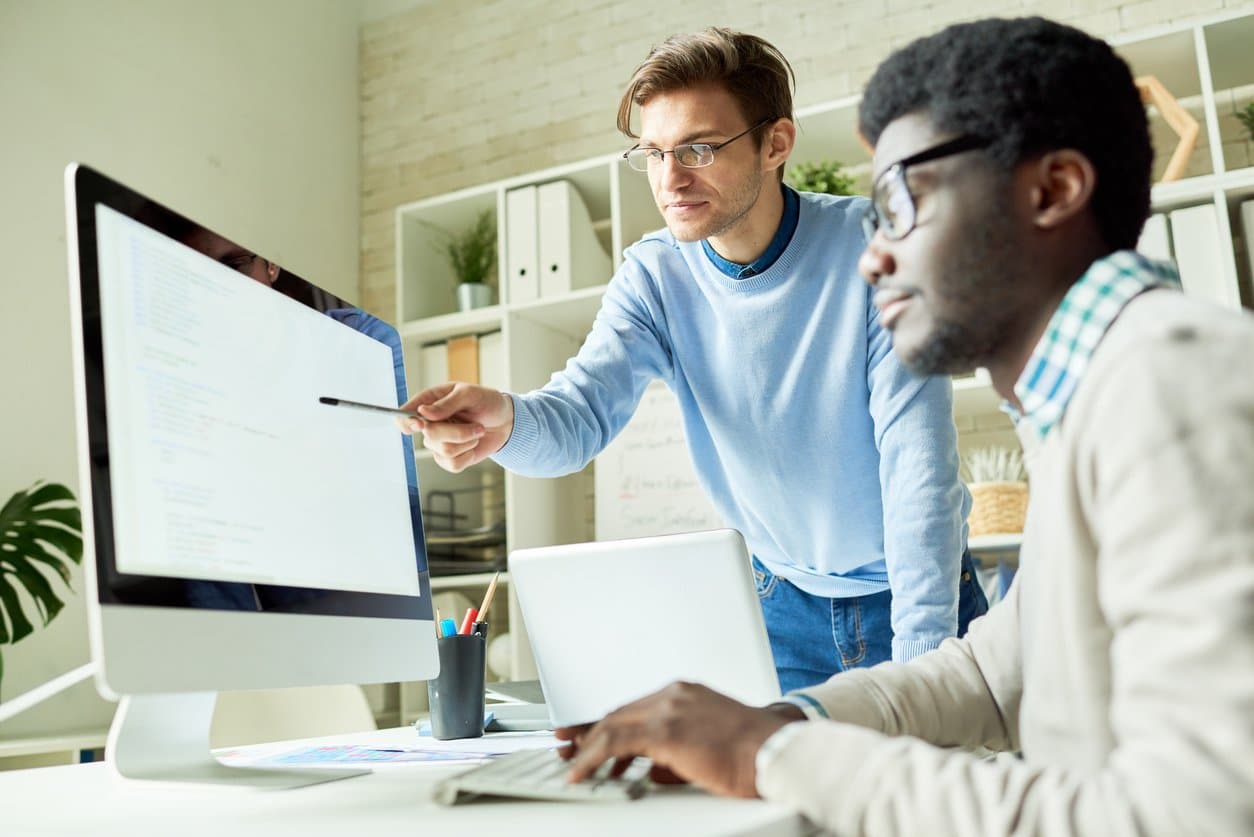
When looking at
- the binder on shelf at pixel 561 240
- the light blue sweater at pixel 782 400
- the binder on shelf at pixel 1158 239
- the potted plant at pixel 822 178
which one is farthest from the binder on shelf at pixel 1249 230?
the binder on shelf at pixel 561 240

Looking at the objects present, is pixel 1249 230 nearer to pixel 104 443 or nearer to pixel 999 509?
pixel 999 509

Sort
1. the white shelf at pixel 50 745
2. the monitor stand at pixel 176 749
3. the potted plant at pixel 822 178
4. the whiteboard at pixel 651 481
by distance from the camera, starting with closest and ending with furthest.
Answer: the monitor stand at pixel 176 749 → the white shelf at pixel 50 745 → the potted plant at pixel 822 178 → the whiteboard at pixel 651 481

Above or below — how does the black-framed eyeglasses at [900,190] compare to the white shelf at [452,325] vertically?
below

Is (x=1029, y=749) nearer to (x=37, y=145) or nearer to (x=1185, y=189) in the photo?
(x=1185, y=189)

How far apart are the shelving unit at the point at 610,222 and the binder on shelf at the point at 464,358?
0.16 feet

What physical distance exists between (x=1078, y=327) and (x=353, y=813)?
593 mm

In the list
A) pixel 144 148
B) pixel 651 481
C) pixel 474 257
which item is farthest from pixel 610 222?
pixel 144 148

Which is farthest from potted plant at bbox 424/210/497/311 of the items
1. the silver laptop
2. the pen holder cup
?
the silver laptop

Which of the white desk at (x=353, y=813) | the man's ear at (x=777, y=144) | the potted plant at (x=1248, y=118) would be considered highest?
the potted plant at (x=1248, y=118)

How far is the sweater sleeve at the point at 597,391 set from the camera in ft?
4.97

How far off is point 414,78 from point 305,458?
3.43 meters

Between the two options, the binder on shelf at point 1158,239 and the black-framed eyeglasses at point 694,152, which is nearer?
the black-framed eyeglasses at point 694,152

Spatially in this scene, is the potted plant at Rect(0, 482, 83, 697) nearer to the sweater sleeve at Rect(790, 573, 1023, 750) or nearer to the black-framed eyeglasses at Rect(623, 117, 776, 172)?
the black-framed eyeglasses at Rect(623, 117, 776, 172)

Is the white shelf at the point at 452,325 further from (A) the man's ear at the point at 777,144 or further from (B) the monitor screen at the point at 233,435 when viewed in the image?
(B) the monitor screen at the point at 233,435
